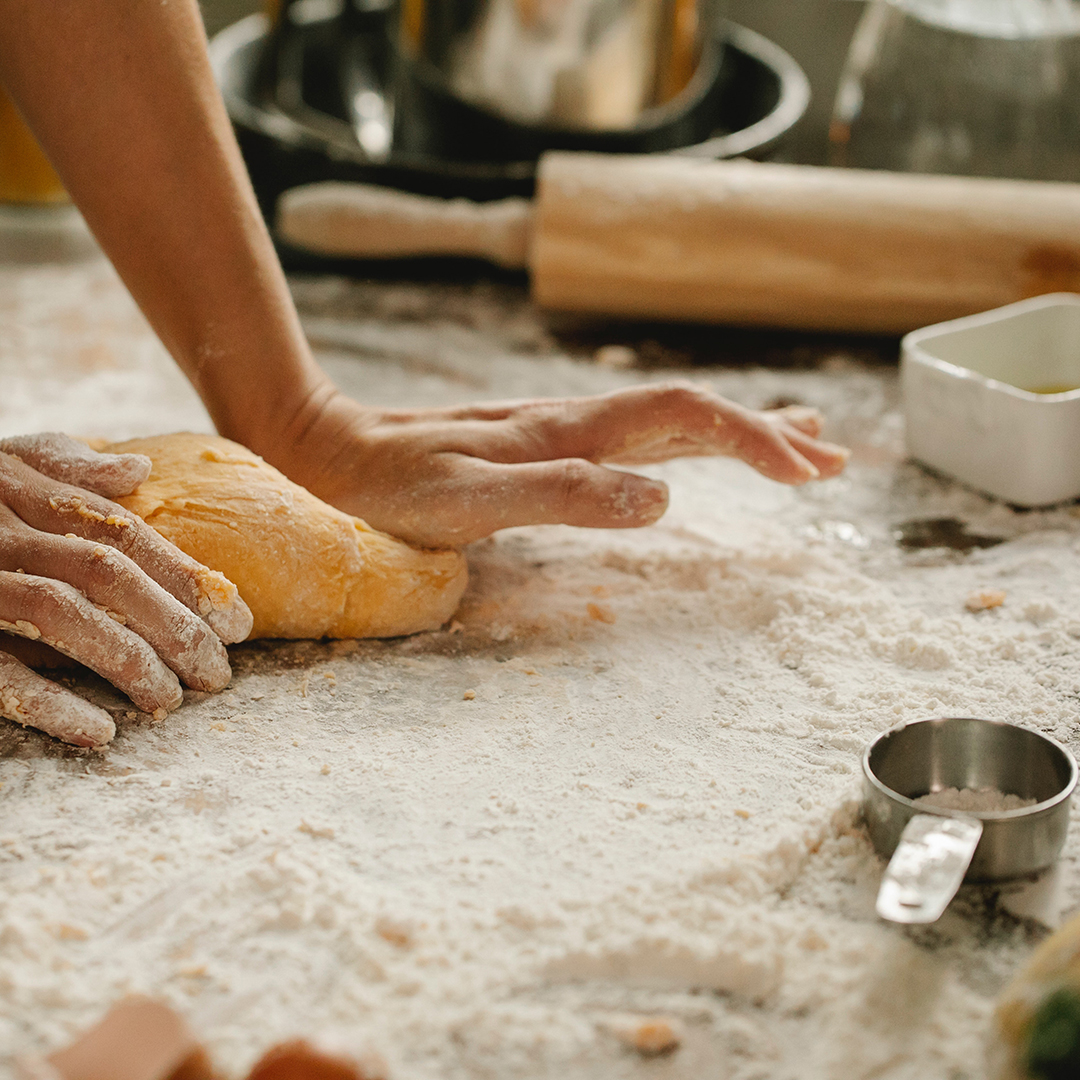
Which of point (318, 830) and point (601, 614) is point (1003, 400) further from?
point (318, 830)

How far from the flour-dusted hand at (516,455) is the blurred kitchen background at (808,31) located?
209 centimetres

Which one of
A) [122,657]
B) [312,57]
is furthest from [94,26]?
[312,57]

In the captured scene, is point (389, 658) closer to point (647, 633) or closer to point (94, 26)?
point (647, 633)

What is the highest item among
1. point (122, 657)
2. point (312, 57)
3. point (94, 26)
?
point (94, 26)

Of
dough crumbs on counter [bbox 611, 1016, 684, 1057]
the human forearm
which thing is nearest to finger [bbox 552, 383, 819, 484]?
the human forearm

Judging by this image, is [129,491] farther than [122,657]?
Yes

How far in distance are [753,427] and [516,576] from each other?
328 millimetres

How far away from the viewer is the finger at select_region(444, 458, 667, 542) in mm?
1193

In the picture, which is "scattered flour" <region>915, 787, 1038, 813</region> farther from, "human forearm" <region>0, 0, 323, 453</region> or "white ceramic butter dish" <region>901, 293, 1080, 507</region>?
"human forearm" <region>0, 0, 323, 453</region>

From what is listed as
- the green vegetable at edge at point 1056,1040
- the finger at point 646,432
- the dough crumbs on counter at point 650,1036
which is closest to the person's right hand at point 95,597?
the finger at point 646,432

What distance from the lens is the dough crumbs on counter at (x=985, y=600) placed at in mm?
1281

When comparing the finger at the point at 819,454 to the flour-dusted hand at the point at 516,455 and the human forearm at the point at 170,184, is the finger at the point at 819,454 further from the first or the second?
the human forearm at the point at 170,184

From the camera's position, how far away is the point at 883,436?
1778mm

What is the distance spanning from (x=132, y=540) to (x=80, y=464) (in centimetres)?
12
